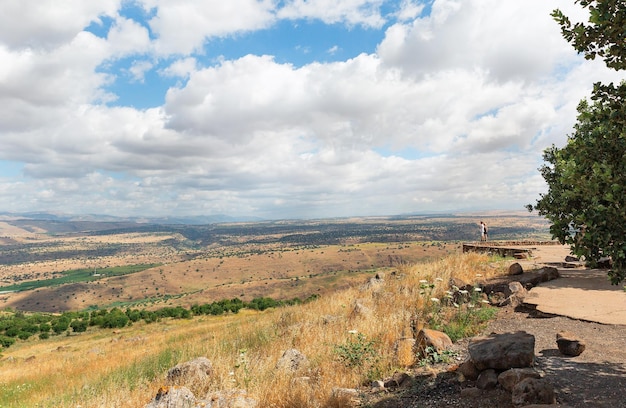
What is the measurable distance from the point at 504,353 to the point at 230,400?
16.0ft

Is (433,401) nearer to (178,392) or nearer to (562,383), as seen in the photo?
(562,383)

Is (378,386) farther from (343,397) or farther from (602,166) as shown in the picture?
(602,166)

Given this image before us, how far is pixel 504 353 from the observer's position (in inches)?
227

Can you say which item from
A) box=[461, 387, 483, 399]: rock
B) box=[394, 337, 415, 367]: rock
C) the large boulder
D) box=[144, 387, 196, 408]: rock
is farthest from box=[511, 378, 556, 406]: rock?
the large boulder

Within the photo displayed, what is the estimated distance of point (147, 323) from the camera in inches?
1583

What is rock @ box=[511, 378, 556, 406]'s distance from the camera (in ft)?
15.3

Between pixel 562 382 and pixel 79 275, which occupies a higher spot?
→ pixel 562 382

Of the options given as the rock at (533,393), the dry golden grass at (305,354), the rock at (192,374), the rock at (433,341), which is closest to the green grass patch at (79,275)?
the dry golden grass at (305,354)

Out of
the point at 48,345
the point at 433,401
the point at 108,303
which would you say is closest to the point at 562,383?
the point at 433,401

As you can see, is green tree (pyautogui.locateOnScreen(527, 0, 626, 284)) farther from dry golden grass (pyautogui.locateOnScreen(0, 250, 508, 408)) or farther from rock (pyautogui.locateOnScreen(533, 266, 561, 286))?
rock (pyautogui.locateOnScreen(533, 266, 561, 286))

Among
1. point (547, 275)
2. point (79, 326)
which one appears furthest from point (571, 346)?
point (79, 326)

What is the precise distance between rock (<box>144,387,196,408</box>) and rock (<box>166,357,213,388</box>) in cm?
101

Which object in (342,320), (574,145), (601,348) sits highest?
(574,145)

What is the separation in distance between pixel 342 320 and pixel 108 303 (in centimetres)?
12726
